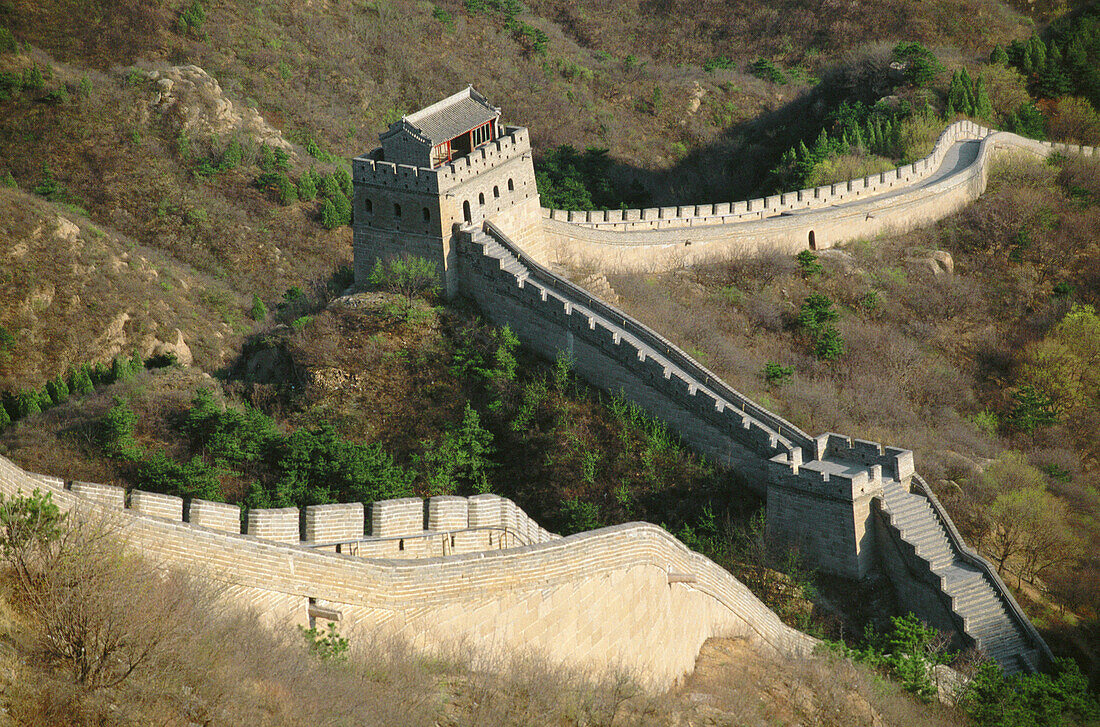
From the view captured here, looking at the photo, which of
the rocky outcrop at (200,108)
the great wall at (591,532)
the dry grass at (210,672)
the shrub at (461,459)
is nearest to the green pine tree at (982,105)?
the great wall at (591,532)

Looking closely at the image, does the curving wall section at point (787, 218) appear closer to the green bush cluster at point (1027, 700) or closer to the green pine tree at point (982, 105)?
the green pine tree at point (982, 105)

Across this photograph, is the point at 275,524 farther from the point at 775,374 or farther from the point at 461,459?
the point at 775,374

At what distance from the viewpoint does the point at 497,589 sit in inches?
607

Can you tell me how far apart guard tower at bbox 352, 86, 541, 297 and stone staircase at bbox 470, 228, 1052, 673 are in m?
5.25

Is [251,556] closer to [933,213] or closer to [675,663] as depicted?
[675,663]

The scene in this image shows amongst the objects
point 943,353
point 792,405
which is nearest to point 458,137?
point 792,405

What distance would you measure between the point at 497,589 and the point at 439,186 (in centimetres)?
1545

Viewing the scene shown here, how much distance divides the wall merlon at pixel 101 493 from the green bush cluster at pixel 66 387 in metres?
19.4

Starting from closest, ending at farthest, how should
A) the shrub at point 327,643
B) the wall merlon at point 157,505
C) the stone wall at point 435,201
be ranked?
the shrub at point 327,643 < the wall merlon at point 157,505 < the stone wall at point 435,201

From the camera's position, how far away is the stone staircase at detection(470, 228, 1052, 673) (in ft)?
75.2

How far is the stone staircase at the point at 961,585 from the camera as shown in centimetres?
2284

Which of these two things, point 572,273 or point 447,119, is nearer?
point 447,119

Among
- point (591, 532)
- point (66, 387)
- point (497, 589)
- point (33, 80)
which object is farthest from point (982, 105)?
point (497, 589)

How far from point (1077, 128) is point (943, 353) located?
68.3ft
